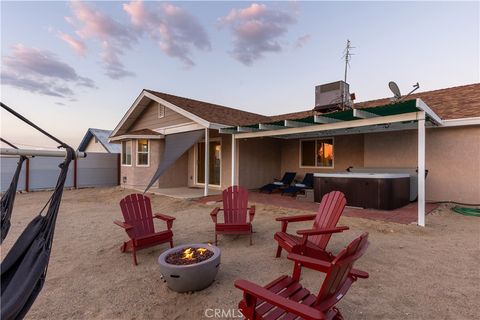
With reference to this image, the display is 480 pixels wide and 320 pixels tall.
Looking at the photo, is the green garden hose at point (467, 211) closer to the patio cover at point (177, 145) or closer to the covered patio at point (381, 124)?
the covered patio at point (381, 124)

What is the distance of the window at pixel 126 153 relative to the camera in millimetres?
12120

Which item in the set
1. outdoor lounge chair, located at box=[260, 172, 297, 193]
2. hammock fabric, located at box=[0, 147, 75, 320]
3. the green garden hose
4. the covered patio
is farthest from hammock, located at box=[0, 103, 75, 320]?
outdoor lounge chair, located at box=[260, 172, 297, 193]

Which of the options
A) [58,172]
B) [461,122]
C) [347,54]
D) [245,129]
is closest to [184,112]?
[245,129]

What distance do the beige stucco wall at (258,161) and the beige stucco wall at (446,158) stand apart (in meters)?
4.70

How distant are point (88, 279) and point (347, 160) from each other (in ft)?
30.4

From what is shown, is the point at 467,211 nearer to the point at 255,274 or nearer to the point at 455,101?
the point at 455,101

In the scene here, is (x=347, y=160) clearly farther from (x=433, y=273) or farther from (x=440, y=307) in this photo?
(x=440, y=307)

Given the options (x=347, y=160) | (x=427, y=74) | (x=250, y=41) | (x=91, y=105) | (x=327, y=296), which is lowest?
(x=327, y=296)

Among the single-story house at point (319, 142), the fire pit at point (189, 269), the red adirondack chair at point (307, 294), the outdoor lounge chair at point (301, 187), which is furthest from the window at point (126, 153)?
the red adirondack chair at point (307, 294)

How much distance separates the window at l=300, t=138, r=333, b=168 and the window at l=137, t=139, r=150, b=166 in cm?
726

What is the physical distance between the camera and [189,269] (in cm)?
261

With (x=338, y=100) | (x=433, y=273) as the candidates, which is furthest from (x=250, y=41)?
(x=433, y=273)

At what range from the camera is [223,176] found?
1100cm

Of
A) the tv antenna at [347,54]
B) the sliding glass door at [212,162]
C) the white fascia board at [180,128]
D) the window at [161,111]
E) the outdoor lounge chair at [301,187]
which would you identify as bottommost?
the outdoor lounge chair at [301,187]
